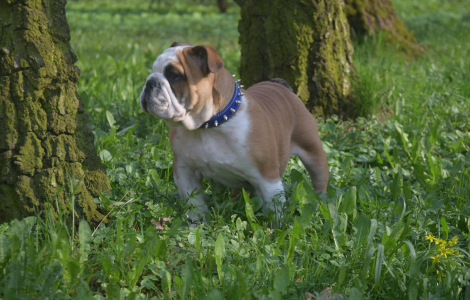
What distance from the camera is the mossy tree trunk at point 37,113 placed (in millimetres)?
2104

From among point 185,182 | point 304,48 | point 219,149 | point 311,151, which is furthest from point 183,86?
point 304,48

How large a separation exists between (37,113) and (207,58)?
93 cm

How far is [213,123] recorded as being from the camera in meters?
2.56

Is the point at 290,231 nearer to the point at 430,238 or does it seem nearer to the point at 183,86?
the point at 430,238

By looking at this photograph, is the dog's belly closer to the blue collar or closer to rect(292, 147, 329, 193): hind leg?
the blue collar

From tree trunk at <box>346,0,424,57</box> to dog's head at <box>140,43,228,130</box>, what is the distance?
455cm

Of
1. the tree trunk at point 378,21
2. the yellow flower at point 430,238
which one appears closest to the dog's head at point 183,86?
the yellow flower at point 430,238

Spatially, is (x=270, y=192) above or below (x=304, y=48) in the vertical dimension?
below

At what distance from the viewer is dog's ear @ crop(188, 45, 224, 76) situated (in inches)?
93.4

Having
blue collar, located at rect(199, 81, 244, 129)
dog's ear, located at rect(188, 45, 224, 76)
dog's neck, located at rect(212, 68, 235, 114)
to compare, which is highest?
dog's ear, located at rect(188, 45, 224, 76)

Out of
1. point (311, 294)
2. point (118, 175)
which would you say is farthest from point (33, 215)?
point (311, 294)

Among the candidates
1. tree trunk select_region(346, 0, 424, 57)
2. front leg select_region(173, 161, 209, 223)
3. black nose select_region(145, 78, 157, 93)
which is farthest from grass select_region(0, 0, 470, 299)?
tree trunk select_region(346, 0, 424, 57)

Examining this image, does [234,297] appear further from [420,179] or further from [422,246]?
[420,179]

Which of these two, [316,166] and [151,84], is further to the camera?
[316,166]
